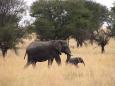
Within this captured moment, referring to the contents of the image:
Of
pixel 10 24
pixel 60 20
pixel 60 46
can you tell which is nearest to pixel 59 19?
pixel 60 20

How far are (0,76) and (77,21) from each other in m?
39.7

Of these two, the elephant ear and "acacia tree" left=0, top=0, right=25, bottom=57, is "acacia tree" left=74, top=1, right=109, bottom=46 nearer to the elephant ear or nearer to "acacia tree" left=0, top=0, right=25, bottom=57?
"acacia tree" left=0, top=0, right=25, bottom=57

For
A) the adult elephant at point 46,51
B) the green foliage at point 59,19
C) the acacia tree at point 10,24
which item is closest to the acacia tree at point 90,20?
the green foliage at point 59,19

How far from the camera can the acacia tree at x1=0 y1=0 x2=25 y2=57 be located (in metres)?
32.6

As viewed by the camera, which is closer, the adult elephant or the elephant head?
the adult elephant

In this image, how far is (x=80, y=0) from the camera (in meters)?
58.0

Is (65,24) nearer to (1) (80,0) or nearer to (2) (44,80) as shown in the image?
(1) (80,0)

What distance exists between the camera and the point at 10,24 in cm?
3366

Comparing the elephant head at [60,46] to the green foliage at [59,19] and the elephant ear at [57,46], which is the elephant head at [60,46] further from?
the green foliage at [59,19]

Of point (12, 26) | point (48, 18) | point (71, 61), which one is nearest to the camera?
point (71, 61)

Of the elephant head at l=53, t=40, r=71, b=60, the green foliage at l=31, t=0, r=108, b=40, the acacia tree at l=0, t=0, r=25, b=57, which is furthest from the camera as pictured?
the green foliage at l=31, t=0, r=108, b=40

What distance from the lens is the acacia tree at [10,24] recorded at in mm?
32625

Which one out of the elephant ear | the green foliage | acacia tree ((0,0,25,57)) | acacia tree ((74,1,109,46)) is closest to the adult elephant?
the elephant ear

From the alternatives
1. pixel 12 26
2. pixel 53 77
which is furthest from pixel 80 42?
pixel 53 77
